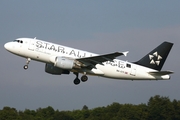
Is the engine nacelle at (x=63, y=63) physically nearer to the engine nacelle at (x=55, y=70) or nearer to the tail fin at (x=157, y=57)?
the engine nacelle at (x=55, y=70)

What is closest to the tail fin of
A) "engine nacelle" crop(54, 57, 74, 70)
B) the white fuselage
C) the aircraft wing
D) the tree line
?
the white fuselage

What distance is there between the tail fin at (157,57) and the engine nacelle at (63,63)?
30.3 ft

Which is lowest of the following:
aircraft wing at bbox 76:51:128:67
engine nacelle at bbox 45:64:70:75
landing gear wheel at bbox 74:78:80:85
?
landing gear wheel at bbox 74:78:80:85

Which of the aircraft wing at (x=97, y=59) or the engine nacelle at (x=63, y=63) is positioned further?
the engine nacelle at (x=63, y=63)

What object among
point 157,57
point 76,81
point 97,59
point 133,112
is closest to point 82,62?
point 97,59

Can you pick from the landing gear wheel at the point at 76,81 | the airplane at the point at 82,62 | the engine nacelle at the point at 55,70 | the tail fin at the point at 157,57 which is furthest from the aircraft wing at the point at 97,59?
the tail fin at the point at 157,57

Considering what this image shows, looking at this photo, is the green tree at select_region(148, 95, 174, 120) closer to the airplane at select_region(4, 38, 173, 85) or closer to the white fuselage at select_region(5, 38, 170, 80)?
the airplane at select_region(4, 38, 173, 85)

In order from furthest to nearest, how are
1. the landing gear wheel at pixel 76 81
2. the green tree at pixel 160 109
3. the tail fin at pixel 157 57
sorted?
the green tree at pixel 160 109 < the tail fin at pixel 157 57 < the landing gear wheel at pixel 76 81

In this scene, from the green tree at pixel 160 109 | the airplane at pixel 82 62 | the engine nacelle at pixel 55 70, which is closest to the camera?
the airplane at pixel 82 62

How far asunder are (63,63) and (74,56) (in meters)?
2.05

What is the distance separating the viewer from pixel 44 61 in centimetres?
5012

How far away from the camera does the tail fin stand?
55.0 m

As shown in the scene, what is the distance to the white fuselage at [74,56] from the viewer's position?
49.8 metres

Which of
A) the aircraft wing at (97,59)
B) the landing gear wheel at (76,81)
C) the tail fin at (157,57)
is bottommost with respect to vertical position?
the landing gear wheel at (76,81)
